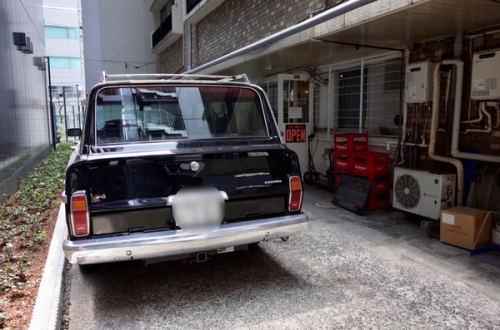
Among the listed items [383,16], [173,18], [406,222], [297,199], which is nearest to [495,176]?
[406,222]

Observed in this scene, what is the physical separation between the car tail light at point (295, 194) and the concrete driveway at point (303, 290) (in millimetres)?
823

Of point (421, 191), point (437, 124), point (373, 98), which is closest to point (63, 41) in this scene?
point (373, 98)

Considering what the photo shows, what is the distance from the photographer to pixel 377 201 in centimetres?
680

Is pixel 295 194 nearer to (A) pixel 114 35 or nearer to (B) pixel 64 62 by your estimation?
(A) pixel 114 35

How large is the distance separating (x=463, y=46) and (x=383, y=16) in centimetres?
175

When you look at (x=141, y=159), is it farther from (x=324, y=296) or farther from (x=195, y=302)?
(x=324, y=296)

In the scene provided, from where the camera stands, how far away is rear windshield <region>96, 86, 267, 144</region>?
382cm

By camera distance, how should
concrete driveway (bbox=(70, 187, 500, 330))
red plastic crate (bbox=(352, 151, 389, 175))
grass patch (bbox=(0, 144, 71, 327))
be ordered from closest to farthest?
concrete driveway (bbox=(70, 187, 500, 330)), grass patch (bbox=(0, 144, 71, 327)), red plastic crate (bbox=(352, 151, 389, 175))

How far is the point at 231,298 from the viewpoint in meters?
3.64

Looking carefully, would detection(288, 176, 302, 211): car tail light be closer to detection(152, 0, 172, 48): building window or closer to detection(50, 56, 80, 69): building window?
detection(152, 0, 172, 48): building window

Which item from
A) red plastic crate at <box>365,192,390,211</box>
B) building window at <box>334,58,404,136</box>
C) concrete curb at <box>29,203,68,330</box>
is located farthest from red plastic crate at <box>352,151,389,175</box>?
concrete curb at <box>29,203,68,330</box>

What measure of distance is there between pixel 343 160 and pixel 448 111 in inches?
83.9

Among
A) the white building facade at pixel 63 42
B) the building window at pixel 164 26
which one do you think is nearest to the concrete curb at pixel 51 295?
the building window at pixel 164 26

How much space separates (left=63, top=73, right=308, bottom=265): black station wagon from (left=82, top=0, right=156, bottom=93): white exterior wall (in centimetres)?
1912
